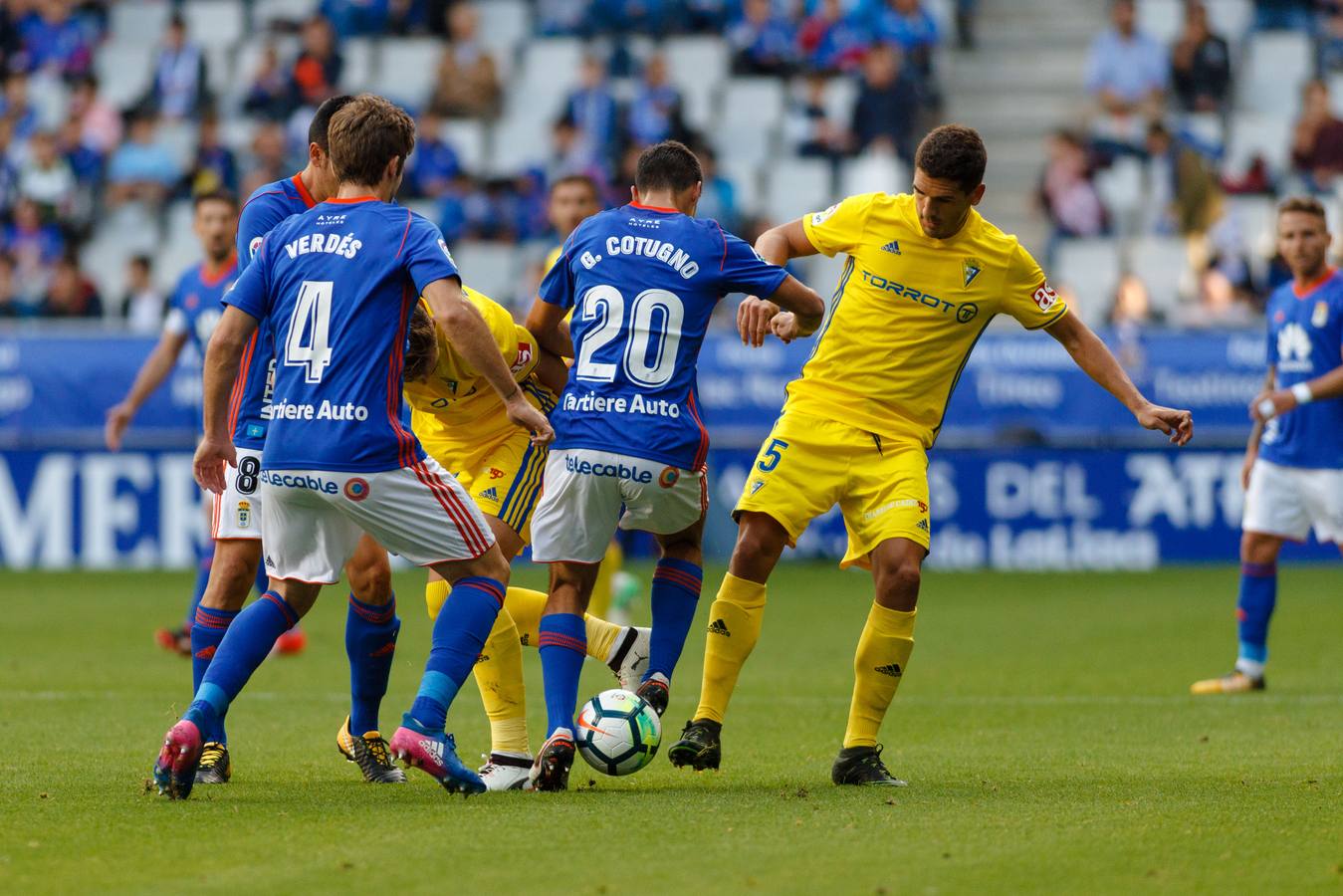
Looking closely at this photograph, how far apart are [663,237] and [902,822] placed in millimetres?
2185

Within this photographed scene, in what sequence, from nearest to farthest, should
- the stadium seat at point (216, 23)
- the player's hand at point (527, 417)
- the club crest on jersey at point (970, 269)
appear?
the player's hand at point (527, 417)
the club crest on jersey at point (970, 269)
the stadium seat at point (216, 23)

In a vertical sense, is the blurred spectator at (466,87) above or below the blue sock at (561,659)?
above

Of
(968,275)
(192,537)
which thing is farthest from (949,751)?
(192,537)

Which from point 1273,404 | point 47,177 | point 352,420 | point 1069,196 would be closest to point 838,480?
point 352,420

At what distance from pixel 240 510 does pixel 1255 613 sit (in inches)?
223

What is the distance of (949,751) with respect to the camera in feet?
25.0

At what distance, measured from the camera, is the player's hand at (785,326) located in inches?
266

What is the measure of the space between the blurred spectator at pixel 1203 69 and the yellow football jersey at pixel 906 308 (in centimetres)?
1528

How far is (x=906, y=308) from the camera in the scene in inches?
280

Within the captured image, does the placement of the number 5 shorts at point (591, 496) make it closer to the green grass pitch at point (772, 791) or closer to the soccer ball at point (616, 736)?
the soccer ball at point (616, 736)

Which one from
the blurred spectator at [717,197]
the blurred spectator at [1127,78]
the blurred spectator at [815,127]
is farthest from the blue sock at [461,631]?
the blurred spectator at [1127,78]

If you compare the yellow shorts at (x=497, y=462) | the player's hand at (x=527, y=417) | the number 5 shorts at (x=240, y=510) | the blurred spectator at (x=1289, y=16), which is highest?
the blurred spectator at (x=1289, y=16)

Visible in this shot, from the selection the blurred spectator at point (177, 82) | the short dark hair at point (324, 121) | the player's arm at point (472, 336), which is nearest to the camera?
the player's arm at point (472, 336)

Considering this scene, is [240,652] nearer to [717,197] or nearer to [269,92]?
[717,197]
